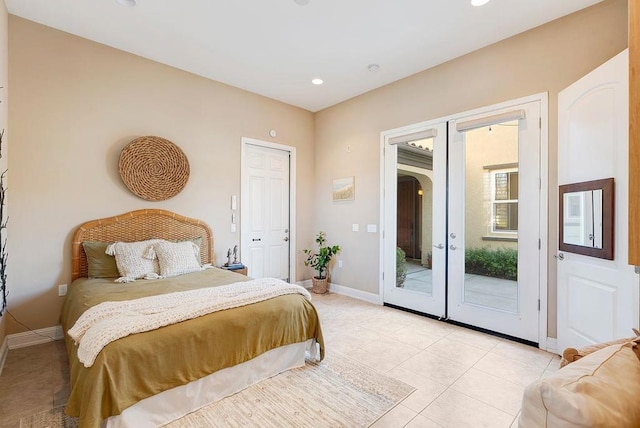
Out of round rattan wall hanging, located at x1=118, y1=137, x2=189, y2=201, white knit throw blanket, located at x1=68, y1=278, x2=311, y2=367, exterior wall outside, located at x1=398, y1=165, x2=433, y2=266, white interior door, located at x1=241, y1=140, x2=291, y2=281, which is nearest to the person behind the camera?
white knit throw blanket, located at x1=68, y1=278, x2=311, y2=367

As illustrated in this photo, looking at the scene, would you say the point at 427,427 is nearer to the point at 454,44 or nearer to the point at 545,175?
the point at 545,175

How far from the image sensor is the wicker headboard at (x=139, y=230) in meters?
3.16

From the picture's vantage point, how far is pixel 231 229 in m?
4.35

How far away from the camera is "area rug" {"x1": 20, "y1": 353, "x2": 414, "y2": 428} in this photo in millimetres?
1869

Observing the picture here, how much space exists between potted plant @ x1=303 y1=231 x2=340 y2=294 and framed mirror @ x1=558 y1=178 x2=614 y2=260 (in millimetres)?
2969

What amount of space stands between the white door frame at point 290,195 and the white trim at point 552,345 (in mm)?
3407

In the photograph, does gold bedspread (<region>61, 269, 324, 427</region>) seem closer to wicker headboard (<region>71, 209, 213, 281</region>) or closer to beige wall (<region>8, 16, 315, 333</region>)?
wicker headboard (<region>71, 209, 213, 281</region>)

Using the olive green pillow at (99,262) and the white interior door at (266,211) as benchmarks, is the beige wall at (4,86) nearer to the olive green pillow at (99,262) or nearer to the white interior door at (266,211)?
the olive green pillow at (99,262)

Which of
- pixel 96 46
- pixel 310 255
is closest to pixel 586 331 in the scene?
pixel 310 255

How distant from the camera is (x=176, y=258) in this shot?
3.28m

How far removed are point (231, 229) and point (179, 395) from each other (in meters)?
2.64

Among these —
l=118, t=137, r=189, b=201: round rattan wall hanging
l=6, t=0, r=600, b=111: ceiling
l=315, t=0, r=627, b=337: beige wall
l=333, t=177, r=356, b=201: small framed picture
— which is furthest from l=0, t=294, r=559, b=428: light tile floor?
l=6, t=0, r=600, b=111: ceiling

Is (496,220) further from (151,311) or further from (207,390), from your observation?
(151,311)

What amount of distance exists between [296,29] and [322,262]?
328 cm
